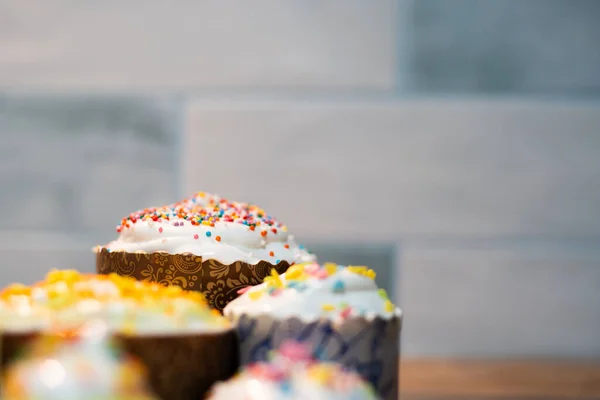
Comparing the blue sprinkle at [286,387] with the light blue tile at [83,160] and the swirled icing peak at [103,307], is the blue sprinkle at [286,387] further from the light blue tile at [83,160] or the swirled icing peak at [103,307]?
the light blue tile at [83,160]

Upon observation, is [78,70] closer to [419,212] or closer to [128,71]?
[128,71]

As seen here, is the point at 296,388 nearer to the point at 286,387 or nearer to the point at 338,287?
the point at 286,387

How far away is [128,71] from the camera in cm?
226

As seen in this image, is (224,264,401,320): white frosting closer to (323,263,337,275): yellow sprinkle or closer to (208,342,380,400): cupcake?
(323,263,337,275): yellow sprinkle

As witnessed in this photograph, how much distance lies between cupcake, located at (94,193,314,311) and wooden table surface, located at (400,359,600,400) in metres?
0.46

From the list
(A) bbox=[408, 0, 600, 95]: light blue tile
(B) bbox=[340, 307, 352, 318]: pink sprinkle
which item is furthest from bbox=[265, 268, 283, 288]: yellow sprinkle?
(A) bbox=[408, 0, 600, 95]: light blue tile

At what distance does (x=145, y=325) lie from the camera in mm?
778

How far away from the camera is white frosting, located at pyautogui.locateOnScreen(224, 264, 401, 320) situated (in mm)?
876

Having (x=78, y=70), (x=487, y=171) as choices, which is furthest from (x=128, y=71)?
(x=487, y=171)

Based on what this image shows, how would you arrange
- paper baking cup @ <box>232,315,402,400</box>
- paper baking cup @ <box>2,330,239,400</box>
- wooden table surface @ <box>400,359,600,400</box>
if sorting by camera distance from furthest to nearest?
wooden table surface @ <box>400,359,600,400</box>, paper baking cup @ <box>232,315,402,400</box>, paper baking cup @ <box>2,330,239,400</box>

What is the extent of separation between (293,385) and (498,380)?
1.16 meters

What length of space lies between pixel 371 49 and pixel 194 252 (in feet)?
4.31

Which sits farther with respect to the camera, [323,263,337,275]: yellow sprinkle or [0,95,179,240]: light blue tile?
[0,95,179,240]: light blue tile

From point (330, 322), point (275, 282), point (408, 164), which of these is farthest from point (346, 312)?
point (408, 164)
